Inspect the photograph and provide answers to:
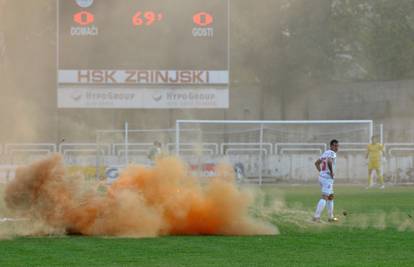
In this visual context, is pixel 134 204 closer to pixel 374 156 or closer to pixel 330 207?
pixel 330 207

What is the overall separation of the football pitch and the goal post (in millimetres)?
18451

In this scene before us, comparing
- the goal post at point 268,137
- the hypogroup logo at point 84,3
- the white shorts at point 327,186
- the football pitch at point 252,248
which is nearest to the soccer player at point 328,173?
the white shorts at point 327,186

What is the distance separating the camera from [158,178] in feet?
59.1

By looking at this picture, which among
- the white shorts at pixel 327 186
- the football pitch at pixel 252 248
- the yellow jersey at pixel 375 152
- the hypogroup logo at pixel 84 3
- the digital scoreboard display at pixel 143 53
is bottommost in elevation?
the football pitch at pixel 252 248

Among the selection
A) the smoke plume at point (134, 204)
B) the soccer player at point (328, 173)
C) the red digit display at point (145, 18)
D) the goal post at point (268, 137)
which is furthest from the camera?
the goal post at point (268, 137)

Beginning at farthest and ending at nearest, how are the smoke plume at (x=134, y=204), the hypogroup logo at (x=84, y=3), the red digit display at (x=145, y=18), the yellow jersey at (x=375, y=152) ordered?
the yellow jersey at (x=375, y=152)
the hypogroup logo at (x=84, y=3)
the red digit display at (x=145, y=18)
the smoke plume at (x=134, y=204)

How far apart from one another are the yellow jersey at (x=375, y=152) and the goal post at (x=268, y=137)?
7.06ft

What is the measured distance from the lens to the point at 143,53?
106 feet

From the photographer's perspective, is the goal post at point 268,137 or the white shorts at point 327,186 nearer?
the white shorts at point 327,186

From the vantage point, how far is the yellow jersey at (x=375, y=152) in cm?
3650

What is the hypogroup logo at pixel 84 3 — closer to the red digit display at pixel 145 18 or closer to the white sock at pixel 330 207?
the red digit display at pixel 145 18

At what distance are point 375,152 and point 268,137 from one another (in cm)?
729

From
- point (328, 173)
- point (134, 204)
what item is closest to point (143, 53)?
point (328, 173)

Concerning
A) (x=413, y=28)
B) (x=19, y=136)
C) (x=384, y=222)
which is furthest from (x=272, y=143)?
(x=384, y=222)
